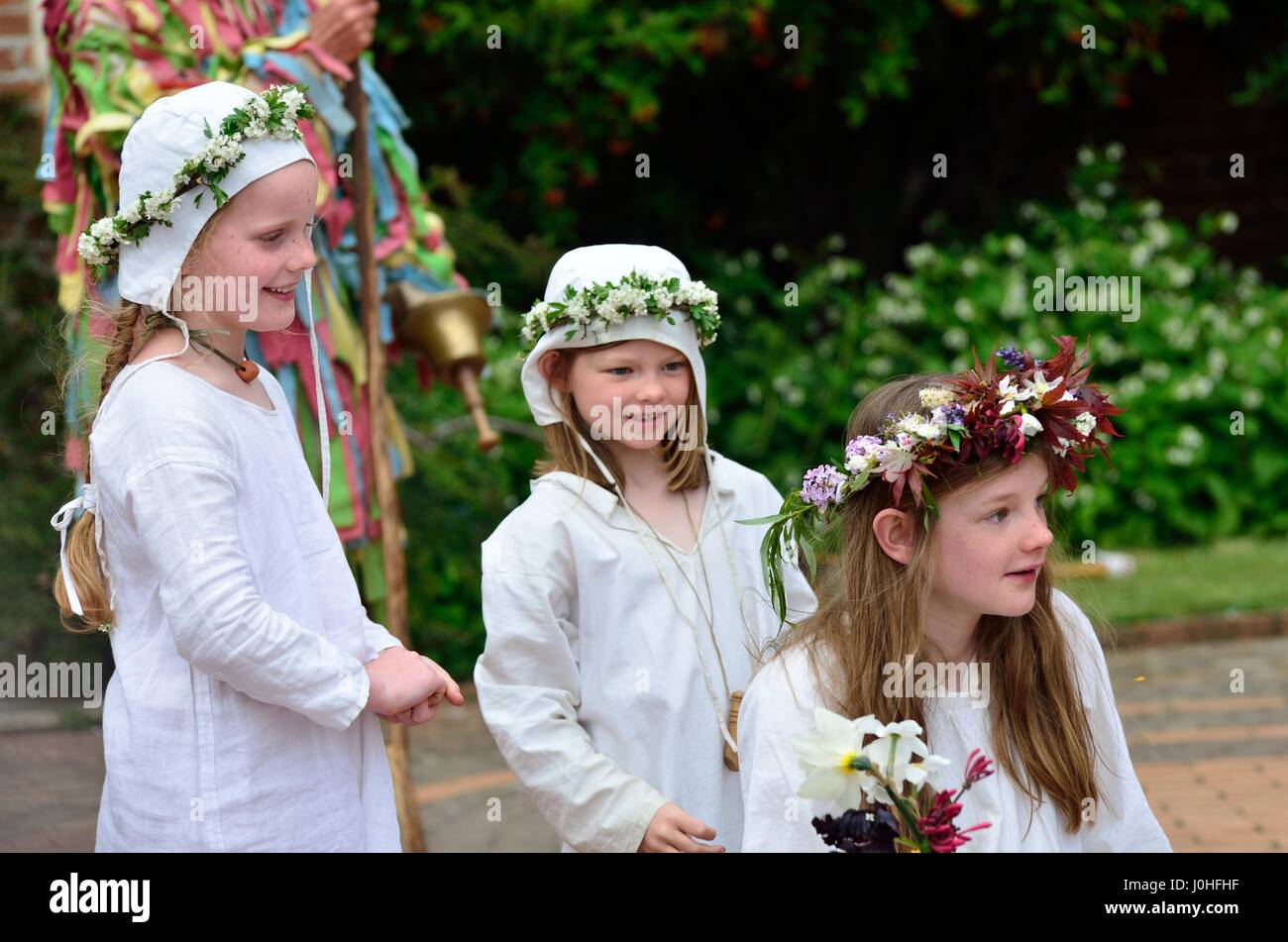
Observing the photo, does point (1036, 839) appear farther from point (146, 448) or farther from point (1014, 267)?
point (1014, 267)

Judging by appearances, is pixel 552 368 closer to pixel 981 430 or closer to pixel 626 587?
pixel 626 587

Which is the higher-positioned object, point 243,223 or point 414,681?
point 243,223

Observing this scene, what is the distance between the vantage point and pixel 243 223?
8.64 ft

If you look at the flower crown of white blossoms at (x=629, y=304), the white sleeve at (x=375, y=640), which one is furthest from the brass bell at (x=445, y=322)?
A: the white sleeve at (x=375, y=640)

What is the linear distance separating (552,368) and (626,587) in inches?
18.2

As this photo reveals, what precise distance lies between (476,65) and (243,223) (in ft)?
20.2

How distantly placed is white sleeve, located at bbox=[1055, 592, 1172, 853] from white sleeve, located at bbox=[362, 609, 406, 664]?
1054 mm

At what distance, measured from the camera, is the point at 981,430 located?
102 inches

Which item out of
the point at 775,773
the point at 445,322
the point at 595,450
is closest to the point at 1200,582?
the point at 445,322

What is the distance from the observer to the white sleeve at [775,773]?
246 centimetres

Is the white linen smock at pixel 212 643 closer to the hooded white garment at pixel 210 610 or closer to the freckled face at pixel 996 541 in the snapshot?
the hooded white garment at pixel 210 610

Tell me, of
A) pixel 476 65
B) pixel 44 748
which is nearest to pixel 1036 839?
pixel 44 748
